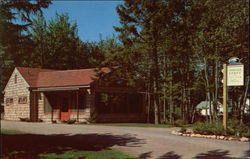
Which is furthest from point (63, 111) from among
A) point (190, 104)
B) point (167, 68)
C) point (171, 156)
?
point (171, 156)

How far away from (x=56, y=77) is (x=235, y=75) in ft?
59.8

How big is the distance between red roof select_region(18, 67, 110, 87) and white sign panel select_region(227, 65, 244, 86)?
13.5m

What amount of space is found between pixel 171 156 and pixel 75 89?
1626cm

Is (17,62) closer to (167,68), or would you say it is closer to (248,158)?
(248,158)

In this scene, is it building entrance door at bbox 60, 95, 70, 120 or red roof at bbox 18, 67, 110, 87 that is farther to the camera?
building entrance door at bbox 60, 95, 70, 120

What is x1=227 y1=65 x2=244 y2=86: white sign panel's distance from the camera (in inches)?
565

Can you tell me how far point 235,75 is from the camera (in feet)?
47.7

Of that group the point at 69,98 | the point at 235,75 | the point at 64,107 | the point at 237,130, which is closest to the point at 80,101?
the point at 69,98

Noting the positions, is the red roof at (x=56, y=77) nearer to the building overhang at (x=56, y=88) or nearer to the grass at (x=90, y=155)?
the building overhang at (x=56, y=88)

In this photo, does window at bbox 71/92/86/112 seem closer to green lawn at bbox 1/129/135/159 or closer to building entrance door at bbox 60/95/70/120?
building entrance door at bbox 60/95/70/120

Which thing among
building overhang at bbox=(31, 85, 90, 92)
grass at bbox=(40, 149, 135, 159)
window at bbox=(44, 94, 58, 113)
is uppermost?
building overhang at bbox=(31, 85, 90, 92)

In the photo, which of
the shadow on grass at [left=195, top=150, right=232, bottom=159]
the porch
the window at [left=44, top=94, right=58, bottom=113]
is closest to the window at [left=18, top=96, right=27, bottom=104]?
the porch

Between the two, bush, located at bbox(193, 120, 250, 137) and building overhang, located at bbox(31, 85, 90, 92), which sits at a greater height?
building overhang, located at bbox(31, 85, 90, 92)

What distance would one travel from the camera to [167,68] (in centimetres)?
2847
